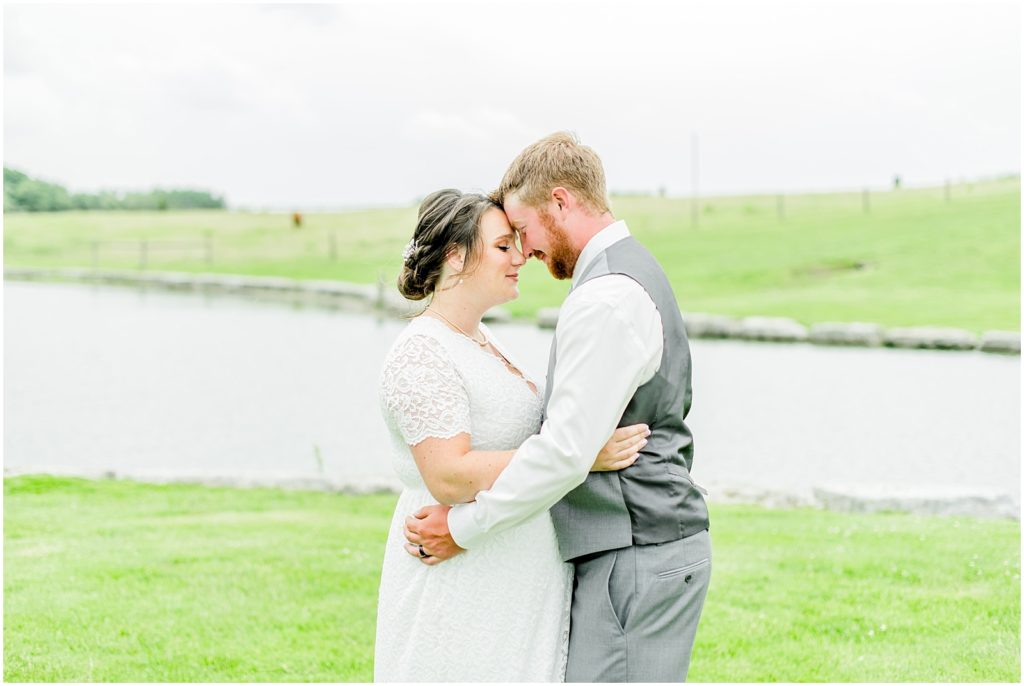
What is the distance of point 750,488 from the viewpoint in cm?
931

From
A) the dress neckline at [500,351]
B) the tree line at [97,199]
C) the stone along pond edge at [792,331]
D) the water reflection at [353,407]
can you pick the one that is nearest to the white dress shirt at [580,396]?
the dress neckline at [500,351]

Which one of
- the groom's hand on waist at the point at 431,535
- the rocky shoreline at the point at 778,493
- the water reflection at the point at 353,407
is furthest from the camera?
the water reflection at the point at 353,407

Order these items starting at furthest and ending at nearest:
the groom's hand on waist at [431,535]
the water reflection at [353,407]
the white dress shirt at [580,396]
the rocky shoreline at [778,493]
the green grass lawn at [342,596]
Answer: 1. the water reflection at [353,407]
2. the rocky shoreline at [778,493]
3. the green grass lawn at [342,596]
4. the groom's hand on waist at [431,535]
5. the white dress shirt at [580,396]

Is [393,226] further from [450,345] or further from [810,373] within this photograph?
[450,345]

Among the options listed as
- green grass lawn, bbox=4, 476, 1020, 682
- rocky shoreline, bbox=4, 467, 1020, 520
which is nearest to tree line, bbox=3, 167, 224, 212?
rocky shoreline, bbox=4, 467, 1020, 520

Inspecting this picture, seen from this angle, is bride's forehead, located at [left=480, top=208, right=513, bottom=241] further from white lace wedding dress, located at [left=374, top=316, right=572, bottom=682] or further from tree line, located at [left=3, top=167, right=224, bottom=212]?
tree line, located at [left=3, top=167, right=224, bottom=212]

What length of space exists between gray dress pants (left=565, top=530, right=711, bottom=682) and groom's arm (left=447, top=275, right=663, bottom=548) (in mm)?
326

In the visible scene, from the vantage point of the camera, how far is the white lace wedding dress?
3.00 metres

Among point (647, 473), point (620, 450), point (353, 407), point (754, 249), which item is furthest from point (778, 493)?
point (754, 249)

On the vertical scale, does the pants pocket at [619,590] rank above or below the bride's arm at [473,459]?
below

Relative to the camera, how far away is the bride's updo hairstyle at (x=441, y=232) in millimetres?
3045

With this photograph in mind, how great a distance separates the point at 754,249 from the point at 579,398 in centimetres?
3464

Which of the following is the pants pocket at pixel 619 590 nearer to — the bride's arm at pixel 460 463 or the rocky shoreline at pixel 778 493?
the bride's arm at pixel 460 463

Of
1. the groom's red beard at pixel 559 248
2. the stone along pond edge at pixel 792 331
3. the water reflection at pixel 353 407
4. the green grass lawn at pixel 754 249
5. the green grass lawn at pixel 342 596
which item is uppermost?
the groom's red beard at pixel 559 248
